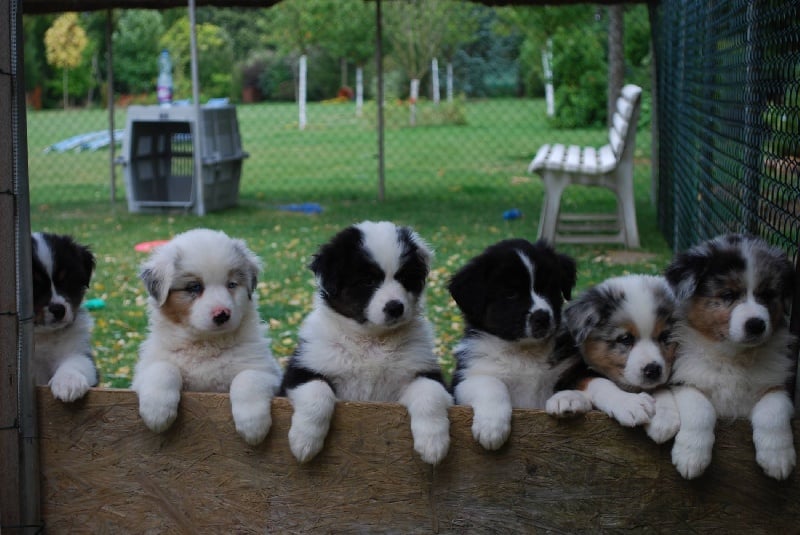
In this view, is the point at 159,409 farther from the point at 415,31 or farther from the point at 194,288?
the point at 415,31

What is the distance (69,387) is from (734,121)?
4.07 metres

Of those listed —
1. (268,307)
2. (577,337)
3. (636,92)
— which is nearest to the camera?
(577,337)

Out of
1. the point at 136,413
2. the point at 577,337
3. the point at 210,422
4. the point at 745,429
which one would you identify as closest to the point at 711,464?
the point at 745,429

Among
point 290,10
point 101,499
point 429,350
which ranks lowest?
point 101,499

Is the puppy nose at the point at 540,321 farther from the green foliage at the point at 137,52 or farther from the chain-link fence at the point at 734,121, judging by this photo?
the green foliage at the point at 137,52

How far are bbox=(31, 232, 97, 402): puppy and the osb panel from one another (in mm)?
360

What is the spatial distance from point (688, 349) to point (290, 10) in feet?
80.1

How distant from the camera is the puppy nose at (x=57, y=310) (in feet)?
13.4

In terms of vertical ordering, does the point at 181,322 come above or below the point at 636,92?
below

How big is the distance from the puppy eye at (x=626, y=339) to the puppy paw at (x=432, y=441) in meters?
0.70

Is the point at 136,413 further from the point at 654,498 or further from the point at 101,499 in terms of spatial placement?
the point at 654,498

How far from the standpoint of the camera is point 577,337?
3.74 metres

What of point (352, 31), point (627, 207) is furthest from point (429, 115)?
point (627, 207)

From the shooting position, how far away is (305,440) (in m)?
3.62
